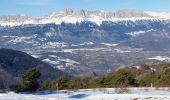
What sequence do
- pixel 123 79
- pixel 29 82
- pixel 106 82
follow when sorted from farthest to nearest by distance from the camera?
pixel 106 82, pixel 123 79, pixel 29 82

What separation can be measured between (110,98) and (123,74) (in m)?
12.1

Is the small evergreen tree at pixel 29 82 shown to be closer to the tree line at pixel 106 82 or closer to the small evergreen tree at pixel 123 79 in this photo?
the tree line at pixel 106 82

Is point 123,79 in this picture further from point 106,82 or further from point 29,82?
point 29,82

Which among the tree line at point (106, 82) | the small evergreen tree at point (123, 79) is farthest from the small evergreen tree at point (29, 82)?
the small evergreen tree at point (123, 79)

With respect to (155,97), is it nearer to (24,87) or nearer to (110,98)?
(110,98)

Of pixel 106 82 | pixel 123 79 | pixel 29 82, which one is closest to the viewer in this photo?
pixel 29 82

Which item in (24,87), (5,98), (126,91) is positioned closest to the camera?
(5,98)

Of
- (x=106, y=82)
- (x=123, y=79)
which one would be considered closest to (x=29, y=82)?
(x=106, y=82)

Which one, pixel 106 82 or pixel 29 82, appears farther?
pixel 106 82

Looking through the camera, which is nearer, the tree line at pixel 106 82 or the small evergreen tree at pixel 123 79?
the tree line at pixel 106 82

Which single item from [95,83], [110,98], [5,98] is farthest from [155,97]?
[95,83]

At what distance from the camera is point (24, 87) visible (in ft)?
122

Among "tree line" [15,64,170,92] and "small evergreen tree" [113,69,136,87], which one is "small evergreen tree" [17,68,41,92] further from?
"small evergreen tree" [113,69,136,87]

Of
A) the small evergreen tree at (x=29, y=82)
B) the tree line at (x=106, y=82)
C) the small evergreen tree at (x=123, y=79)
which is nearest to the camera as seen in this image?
the small evergreen tree at (x=29, y=82)
